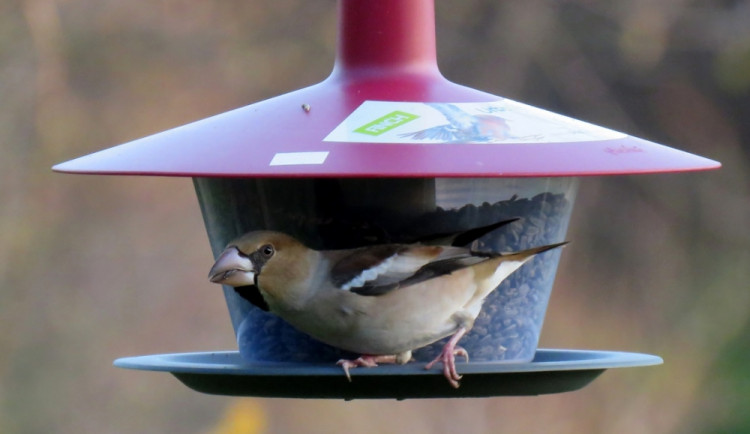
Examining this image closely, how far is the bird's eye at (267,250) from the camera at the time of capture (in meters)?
4.43

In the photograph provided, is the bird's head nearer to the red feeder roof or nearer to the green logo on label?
the red feeder roof

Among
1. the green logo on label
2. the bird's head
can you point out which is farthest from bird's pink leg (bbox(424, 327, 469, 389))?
the green logo on label

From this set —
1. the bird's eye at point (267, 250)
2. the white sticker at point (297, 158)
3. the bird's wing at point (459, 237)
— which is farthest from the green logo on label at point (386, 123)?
the bird's eye at point (267, 250)

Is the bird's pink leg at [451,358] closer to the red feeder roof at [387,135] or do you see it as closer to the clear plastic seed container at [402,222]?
the clear plastic seed container at [402,222]

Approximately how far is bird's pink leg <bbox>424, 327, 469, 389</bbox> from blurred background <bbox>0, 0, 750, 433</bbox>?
206 inches

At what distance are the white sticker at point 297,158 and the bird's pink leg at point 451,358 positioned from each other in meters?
0.81

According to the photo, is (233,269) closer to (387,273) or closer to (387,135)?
(387,273)

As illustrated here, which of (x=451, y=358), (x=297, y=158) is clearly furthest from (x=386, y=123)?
(x=451, y=358)

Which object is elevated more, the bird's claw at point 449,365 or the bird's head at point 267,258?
the bird's head at point 267,258

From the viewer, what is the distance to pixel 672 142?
10.2 metres

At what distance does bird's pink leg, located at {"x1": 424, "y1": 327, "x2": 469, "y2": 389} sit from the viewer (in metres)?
4.16

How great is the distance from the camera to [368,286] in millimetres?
4398

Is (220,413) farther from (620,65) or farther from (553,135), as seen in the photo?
(553,135)

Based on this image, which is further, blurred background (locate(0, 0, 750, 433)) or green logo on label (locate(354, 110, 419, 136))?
blurred background (locate(0, 0, 750, 433))
